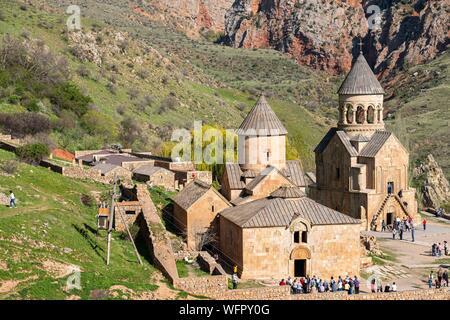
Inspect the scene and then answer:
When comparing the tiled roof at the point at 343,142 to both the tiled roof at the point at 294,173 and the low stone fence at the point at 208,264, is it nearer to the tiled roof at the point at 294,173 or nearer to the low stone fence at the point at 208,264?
the tiled roof at the point at 294,173

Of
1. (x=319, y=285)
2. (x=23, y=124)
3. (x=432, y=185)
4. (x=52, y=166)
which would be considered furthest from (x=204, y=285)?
(x=432, y=185)

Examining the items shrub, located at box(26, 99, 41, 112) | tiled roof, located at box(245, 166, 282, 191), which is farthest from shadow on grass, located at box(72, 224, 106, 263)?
shrub, located at box(26, 99, 41, 112)

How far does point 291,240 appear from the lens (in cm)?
2827

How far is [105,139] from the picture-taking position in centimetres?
4906

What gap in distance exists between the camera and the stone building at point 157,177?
35.7m


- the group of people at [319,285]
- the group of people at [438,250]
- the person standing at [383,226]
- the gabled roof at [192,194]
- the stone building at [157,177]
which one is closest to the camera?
the group of people at [319,285]

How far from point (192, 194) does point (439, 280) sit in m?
9.52

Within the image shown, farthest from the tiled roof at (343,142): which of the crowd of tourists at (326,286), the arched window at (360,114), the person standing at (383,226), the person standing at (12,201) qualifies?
the person standing at (12,201)

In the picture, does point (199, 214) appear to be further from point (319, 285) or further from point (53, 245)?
point (53, 245)

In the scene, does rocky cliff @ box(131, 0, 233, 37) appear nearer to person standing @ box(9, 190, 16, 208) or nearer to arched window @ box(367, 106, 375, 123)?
arched window @ box(367, 106, 375, 123)

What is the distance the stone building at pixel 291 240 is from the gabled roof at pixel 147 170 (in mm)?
7393

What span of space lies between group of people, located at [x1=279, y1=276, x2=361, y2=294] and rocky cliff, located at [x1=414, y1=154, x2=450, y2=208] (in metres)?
26.6

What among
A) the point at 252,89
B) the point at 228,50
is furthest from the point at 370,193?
the point at 228,50

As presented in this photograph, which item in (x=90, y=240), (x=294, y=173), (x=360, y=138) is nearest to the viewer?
(x=90, y=240)
